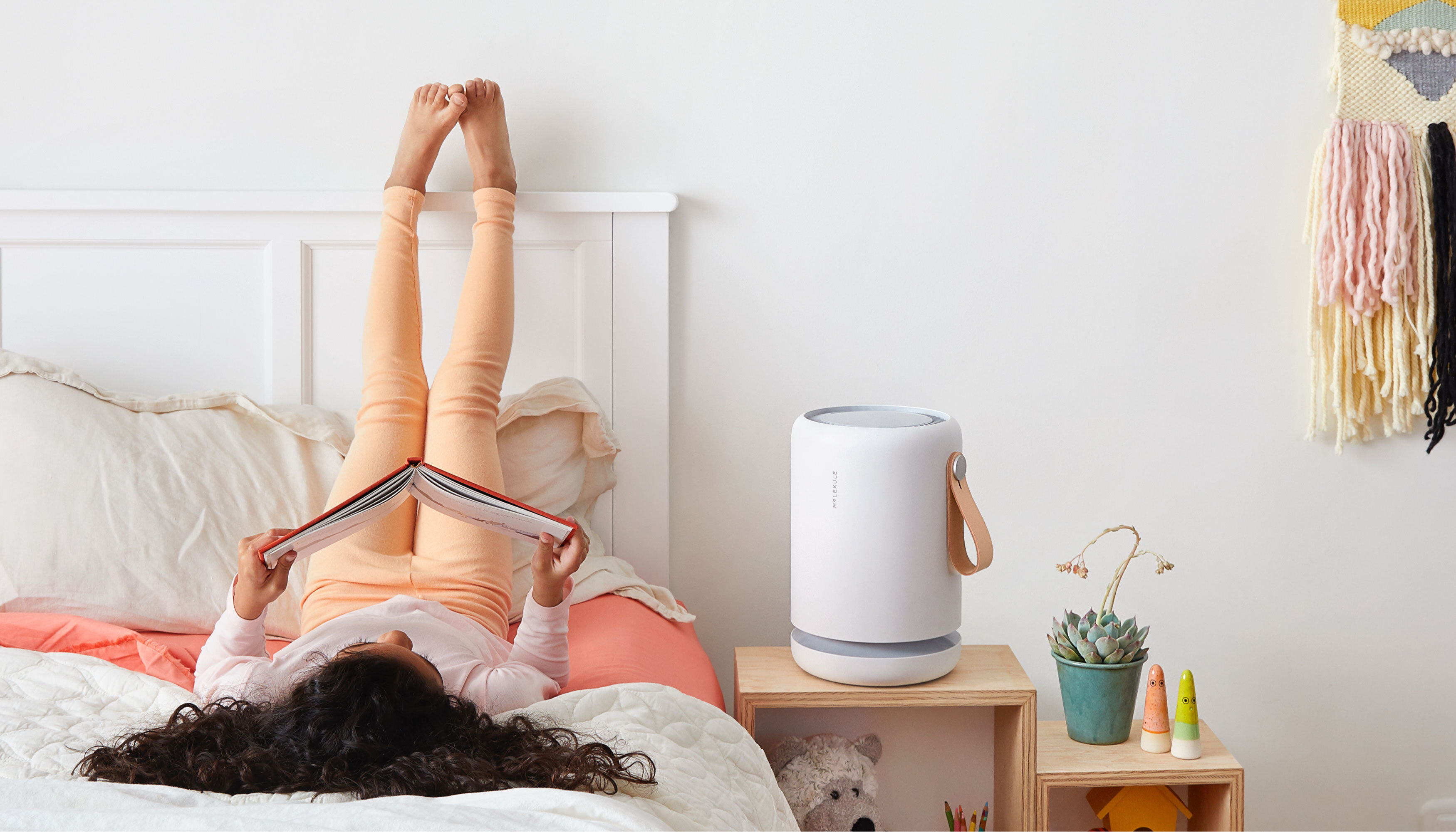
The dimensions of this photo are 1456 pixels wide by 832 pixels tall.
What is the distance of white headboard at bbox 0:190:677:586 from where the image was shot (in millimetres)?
1624

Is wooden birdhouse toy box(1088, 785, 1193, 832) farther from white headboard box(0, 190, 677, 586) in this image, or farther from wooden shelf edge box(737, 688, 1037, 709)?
white headboard box(0, 190, 677, 586)

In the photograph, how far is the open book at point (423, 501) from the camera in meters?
1.02

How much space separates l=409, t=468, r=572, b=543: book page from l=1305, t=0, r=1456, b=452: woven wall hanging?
52.9 inches

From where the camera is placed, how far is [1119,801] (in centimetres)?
149

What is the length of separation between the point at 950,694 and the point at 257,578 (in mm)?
850

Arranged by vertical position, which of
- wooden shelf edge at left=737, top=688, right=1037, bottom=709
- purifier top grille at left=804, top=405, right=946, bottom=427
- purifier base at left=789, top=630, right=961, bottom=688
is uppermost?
purifier top grille at left=804, top=405, right=946, bottom=427

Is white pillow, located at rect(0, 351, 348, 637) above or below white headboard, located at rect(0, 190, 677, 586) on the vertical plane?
below

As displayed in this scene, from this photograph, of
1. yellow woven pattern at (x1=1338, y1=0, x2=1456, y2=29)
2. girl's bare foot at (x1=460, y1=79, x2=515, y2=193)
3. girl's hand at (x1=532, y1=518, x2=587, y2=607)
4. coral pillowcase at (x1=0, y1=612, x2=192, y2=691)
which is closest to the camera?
girl's hand at (x1=532, y1=518, x2=587, y2=607)

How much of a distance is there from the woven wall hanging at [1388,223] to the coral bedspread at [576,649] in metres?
1.18

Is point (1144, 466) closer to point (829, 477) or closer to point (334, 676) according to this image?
point (829, 477)

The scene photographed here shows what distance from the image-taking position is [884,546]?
1282 millimetres

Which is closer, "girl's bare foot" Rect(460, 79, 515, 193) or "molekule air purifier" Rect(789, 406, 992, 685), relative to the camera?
"molekule air purifier" Rect(789, 406, 992, 685)

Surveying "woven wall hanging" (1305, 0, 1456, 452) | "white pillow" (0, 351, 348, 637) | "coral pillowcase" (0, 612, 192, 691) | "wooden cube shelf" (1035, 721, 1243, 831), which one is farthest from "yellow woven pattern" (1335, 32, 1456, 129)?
"coral pillowcase" (0, 612, 192, 691)

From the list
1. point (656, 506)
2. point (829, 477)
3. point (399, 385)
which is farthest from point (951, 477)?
point (399, 385)
